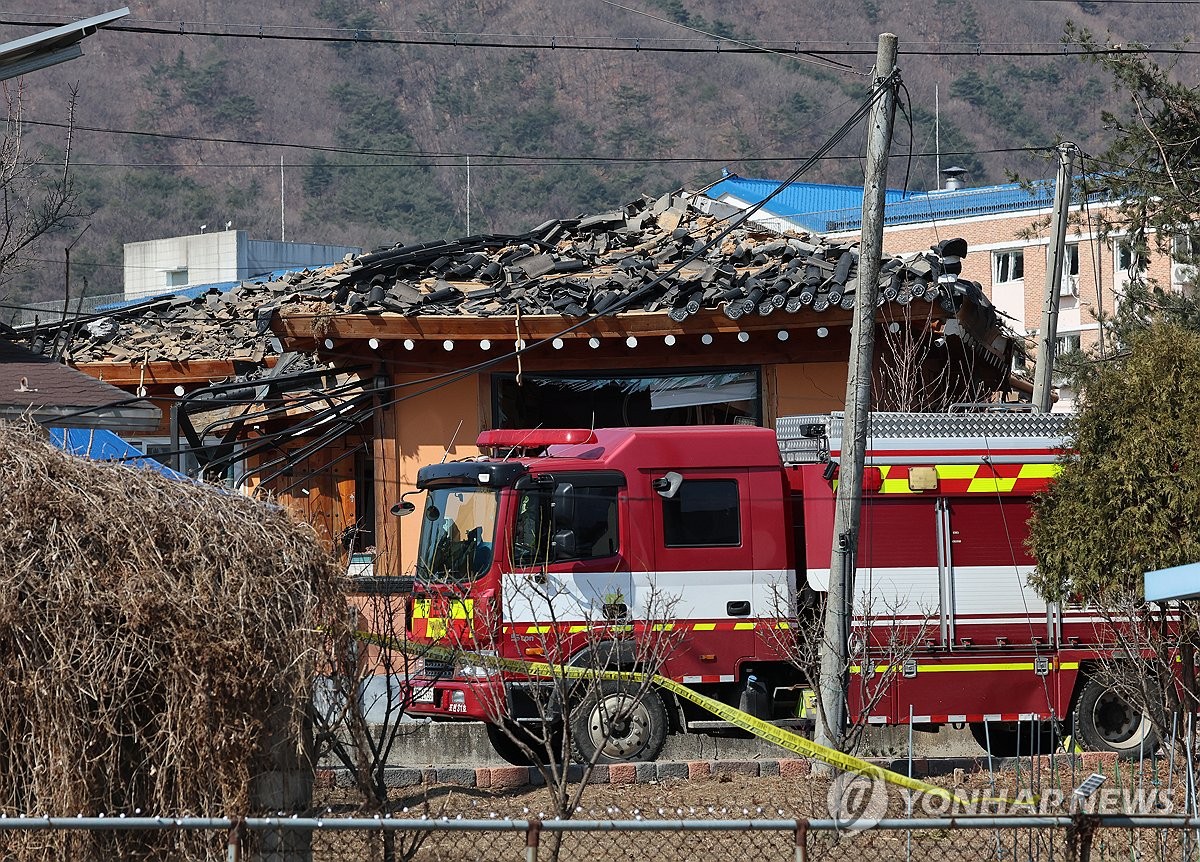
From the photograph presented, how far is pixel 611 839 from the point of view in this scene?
10.2 metres

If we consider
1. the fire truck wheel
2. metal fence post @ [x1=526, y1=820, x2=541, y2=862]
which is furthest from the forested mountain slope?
metal fence post @ [x1=526, y1=820, x2=541, y2=862]

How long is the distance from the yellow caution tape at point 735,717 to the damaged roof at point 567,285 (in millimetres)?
5532

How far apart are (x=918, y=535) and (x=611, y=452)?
119 inches

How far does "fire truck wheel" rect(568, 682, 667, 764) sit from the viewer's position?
42.1 ft

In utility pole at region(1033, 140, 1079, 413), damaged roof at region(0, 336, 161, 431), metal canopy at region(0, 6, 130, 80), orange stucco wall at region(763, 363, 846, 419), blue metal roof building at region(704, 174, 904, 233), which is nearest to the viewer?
damaged roof at region(0, 336, 161, 431)

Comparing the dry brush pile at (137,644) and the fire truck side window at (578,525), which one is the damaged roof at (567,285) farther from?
the dry brush pile at (137,644)

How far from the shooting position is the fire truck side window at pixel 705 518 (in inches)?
529

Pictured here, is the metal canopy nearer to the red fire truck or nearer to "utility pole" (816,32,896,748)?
the red fire truck

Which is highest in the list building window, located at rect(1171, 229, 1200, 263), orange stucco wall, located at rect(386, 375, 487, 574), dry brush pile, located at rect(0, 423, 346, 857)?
building window, located at rect(1171, 229, 1200, 263)

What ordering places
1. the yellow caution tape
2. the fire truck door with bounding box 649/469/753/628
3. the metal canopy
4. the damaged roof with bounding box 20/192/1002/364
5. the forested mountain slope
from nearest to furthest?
the yellow caution tape
the metal canopy
the fire truck door with bounding box 649/469/753/628
the damaged roof with bounding box 20/192/1002/364
the forested mountain slope

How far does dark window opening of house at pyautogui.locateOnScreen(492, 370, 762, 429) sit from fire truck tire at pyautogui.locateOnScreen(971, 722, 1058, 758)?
492 cm

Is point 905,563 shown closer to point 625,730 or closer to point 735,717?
point 625,730

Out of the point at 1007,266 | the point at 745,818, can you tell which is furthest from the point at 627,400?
the point at 1007,266

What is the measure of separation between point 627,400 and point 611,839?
8.78 metres
